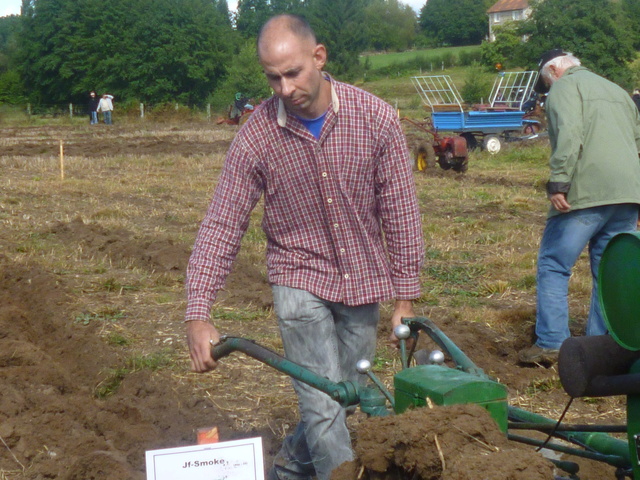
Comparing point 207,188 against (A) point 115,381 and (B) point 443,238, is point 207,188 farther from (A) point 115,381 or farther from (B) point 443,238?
(A) point 115,381

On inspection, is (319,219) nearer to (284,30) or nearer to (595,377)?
(284,30)

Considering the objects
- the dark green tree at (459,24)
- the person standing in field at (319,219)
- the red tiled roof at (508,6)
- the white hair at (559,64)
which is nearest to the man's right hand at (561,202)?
the white hair at (559,64)

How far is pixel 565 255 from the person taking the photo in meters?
5.41

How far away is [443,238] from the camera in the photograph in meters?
9.80

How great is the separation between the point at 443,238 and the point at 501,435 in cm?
786

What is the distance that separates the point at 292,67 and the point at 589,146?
9.64 ft

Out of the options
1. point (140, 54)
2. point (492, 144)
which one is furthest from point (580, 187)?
point (140, 54)

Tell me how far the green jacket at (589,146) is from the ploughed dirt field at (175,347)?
1.14 meters

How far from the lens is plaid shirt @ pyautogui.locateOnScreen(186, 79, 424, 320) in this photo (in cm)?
329

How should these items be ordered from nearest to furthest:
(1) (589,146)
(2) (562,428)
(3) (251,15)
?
(2) (562,428) → (1) (589,146) → (3) (251,15)

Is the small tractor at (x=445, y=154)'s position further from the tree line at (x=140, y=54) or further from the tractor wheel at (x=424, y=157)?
the tree line at (x=140, y=54)

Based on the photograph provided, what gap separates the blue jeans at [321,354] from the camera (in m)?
3.29

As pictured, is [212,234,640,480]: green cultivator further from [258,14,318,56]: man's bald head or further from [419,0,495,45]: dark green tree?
[419,0,495,45]: dark green tree

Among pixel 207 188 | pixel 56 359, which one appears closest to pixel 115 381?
pixel 56 359
